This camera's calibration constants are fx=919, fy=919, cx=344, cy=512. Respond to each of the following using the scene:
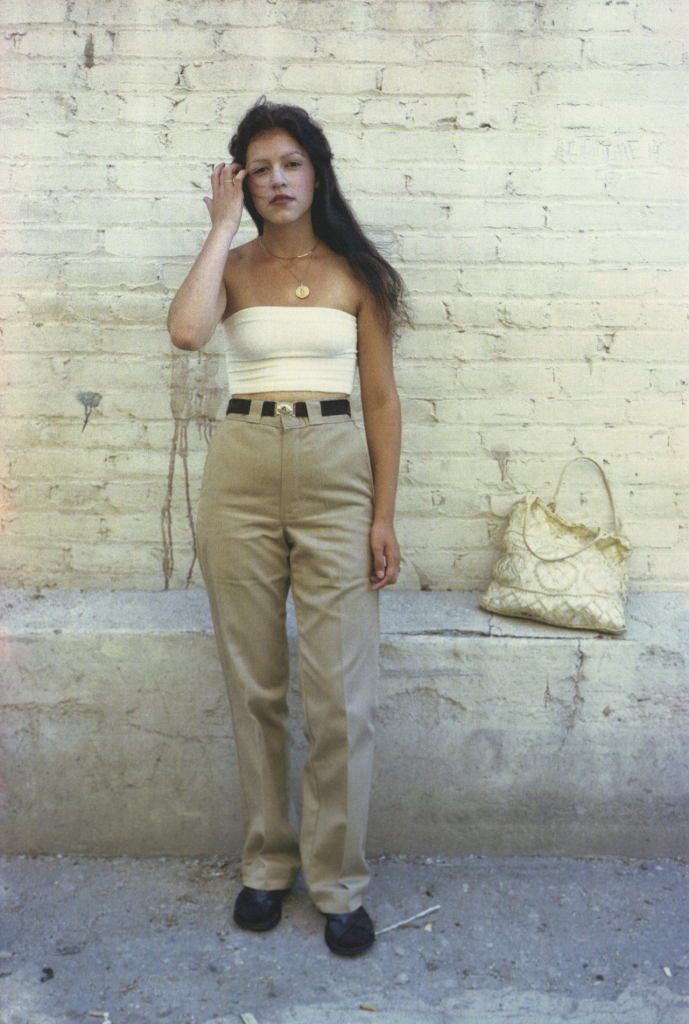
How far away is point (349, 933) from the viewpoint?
2541 mm

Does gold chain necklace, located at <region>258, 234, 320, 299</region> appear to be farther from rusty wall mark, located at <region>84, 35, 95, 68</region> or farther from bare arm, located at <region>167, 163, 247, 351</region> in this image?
rusty wall mark, located at <region>84, 35, 95, 68</region>

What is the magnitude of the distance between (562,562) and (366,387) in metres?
0.89

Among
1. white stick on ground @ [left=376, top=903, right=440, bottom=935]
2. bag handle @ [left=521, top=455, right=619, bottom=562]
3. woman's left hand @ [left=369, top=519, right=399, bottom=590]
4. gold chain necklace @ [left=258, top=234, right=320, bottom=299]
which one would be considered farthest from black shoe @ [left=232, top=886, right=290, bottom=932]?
gold chain necklace @ [left=258, top=234, right=320, bottom=299]

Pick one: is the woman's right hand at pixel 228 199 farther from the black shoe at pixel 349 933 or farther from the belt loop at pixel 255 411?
the black shoe at pixel 349 933

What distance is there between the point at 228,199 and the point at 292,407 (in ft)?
1.86

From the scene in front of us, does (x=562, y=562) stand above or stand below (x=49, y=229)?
below

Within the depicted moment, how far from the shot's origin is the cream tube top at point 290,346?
7.98 ft

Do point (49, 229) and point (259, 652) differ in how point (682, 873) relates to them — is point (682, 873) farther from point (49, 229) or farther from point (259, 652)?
point (49, 229)

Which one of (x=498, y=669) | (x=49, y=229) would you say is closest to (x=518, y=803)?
(x=498, y=669)

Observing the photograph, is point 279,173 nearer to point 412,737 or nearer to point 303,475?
point 303,475

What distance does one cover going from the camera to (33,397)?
314 cm

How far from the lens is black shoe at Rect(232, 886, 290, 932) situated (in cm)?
263

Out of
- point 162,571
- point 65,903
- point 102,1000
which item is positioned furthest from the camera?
point 162,571

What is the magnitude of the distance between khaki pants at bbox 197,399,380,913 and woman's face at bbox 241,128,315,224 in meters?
0.51
